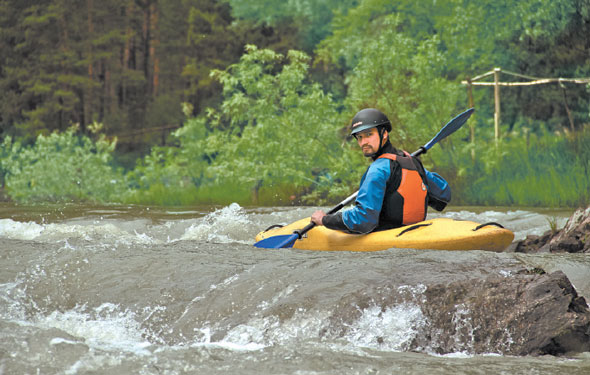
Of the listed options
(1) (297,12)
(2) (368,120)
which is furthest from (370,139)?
(1) (297,12)

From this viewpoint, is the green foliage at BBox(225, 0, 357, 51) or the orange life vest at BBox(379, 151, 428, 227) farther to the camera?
the green foliage at BBox(225, 0, 357, 51)

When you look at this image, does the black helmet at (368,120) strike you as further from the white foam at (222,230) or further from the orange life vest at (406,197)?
the white foam at (222,230)

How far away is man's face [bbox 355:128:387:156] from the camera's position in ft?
13.7

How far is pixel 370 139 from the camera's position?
13.8ft

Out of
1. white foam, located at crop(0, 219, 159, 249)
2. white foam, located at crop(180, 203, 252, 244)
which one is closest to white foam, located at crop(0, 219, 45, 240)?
white foam, located at crop(0, 219, 159, 249)

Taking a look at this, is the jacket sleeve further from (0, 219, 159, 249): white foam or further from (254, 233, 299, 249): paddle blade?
(0, 219, 159, 249): white foam

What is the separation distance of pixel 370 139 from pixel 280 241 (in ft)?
3.32

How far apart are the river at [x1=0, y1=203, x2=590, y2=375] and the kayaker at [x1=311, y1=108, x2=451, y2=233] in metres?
0.30

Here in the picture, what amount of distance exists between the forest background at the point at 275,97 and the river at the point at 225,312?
5.46m

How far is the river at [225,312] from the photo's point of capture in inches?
100

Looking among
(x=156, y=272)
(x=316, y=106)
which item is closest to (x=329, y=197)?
(x=316, y=106)

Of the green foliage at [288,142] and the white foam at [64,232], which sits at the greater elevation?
the green foliage at [288,142]

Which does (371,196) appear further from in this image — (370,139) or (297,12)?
(297,12)

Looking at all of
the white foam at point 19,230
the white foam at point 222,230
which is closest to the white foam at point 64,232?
the white foam at point 19,230
